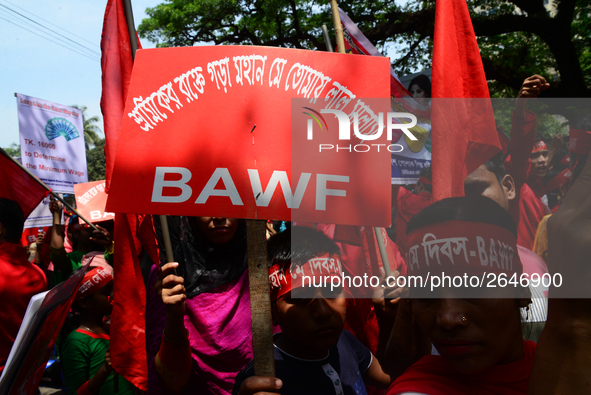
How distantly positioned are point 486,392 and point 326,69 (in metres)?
1.04

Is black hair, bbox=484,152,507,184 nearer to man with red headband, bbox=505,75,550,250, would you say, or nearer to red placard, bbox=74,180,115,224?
Result: man with red headband, bbox=505,75,550,250

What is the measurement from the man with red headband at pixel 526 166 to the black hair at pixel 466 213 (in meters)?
0.79

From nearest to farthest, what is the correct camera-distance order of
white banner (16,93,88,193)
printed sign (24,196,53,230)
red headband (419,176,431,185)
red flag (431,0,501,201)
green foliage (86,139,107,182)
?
red flag (431,0,501,201) < red headband (419,176,431,185) < printed sign (24,196,53,230) < white banner (16,93,88,193) < green foliage (86,139,107,182)

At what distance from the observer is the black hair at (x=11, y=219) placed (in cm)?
262

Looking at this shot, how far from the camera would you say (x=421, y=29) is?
851 centimetres

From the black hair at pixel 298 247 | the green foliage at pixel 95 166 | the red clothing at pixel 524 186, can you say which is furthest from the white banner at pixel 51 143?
the green foliage at pixel 95 166

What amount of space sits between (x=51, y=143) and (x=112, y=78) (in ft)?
12.8

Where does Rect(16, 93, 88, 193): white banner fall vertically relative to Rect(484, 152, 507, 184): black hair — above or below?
above

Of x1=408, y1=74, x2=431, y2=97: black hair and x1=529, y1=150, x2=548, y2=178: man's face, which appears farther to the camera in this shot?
x1=408, y1=74, x2=431, y2=97: black hair

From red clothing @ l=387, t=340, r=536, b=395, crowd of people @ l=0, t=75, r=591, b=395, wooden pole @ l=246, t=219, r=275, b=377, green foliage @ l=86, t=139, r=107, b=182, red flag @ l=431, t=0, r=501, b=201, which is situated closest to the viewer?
crowd of people @ l=0, t=75, r=591, b=395

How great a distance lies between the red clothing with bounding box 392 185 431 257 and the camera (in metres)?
2.39

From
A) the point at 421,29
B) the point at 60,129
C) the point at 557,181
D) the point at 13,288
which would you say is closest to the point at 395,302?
→ the point at 557,181

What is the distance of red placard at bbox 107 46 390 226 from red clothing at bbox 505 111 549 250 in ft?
2.85

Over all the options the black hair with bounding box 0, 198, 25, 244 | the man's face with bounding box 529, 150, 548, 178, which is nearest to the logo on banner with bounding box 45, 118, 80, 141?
the black hair with bounding box 0, 198, 25, 244
